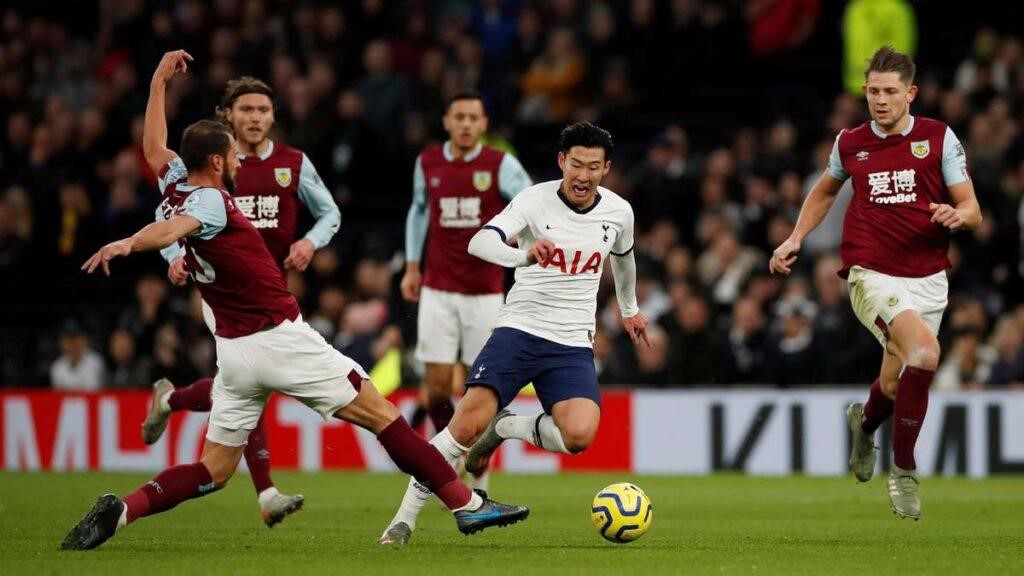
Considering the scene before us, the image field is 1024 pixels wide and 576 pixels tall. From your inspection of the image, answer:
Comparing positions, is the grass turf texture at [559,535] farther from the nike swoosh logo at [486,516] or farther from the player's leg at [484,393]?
the player's leg at [484,393]

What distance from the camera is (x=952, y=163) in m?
9.94

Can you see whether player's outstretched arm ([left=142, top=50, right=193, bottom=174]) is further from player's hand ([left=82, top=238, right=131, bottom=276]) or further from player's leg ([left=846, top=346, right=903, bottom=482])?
player's leg ([left=846, top=346, right=903, bottom=482])

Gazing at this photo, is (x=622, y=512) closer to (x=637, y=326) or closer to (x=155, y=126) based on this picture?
(x=637, y=326)

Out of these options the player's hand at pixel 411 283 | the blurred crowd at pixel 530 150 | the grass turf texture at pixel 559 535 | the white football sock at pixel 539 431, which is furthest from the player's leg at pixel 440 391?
the blurred crowd at pixel 530 150

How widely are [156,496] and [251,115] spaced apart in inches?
118

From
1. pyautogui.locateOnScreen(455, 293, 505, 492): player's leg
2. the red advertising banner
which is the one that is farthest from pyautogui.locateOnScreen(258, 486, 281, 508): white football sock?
the red advertising banner

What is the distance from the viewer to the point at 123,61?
22.3 meters

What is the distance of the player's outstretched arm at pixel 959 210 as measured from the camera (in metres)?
9.38

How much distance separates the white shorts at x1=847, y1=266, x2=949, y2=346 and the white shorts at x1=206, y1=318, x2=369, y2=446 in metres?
3.26

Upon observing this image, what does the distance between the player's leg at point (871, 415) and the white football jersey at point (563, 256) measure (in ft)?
6.22

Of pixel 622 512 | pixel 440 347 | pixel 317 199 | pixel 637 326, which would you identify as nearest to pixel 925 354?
pixel 637 326

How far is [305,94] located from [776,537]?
11379mm

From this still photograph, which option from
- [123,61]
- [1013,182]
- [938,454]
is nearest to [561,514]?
[938,454]

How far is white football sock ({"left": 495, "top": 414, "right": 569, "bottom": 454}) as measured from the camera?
9.47 meters
